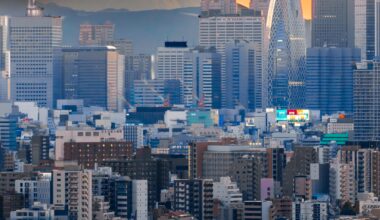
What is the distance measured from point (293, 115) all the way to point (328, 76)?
805 centimetres

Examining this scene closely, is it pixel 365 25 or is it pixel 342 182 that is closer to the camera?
pixel 342 182

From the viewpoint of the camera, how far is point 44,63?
221ft

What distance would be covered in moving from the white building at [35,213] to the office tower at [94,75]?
35.7 meters

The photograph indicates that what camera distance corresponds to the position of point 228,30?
233 feet

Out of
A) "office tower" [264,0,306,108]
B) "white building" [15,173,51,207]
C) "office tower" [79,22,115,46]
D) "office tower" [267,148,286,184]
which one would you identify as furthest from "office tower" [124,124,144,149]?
"office tower" [79,22,115,46]

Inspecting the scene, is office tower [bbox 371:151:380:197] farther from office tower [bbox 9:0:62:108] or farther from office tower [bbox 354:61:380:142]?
office tower [bbox 9:0:62:108]

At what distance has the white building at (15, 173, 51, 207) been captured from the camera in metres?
29.3

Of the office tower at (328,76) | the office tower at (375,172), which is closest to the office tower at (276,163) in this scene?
the office tower at (375,172)

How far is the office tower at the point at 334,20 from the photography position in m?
67.8

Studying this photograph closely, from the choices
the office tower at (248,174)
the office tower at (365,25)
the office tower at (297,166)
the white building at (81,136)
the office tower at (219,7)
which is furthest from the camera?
the office tower at (219,7)

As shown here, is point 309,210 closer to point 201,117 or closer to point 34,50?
point 201,117

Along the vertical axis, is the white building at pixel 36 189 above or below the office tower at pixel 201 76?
below

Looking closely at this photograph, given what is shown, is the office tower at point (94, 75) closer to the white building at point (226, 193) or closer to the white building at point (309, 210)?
the white building at point (226, 193)

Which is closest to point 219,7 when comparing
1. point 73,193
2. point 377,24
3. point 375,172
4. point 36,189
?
point 377,24
